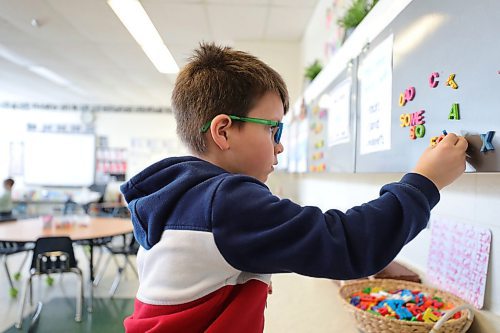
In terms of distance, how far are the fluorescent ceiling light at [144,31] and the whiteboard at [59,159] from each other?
4217mm

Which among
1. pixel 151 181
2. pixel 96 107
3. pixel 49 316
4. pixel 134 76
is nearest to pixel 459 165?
pixel 151 181

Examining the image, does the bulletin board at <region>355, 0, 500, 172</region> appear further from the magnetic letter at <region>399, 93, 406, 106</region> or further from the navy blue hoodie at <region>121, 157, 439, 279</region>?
the navy blue hoodie at <region>121, 157, 439, 279</region>

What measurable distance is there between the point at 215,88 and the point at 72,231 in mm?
3394

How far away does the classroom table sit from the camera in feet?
10.8

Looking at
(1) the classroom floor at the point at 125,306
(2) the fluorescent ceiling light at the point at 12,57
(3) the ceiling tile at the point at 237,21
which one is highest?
(2) the fluorescent ceiling light at the point at 12,57

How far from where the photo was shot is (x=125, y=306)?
360 centimetres

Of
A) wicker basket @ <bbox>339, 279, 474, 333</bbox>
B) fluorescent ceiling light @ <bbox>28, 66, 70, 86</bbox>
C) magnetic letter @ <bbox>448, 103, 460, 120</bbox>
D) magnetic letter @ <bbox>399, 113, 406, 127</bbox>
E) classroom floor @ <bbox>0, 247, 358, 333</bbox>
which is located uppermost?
fluorescent ceiling light @ <bbox>28, 66, 70, 86</bbox>

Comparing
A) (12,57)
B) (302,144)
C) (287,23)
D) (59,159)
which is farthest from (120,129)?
(302,144)

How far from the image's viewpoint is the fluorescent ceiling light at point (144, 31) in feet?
10.9

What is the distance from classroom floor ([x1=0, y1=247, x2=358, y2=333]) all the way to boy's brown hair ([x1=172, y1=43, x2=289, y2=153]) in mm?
736

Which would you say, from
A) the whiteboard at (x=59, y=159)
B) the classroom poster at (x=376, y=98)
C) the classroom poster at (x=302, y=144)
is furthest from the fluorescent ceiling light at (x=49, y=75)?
the classroom poster at (x=376, y=98)

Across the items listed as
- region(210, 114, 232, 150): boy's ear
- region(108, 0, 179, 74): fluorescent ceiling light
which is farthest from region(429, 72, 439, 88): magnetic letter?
region(108, 0, 179, 74): fluorescent ceiling light

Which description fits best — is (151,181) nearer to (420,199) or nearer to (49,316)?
(420,199)

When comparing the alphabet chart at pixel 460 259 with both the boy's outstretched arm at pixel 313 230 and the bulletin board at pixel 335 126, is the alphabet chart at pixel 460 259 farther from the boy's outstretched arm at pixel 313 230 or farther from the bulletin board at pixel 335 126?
the boy's outstretched arm at pixel 313 230
